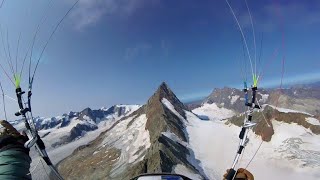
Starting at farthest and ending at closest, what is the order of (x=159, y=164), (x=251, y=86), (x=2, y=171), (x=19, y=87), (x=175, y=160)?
(x=175, y=160) → (x=159, y=164) → (x=251, y=86) → (x=19, y=87) → (x=2, y=171)

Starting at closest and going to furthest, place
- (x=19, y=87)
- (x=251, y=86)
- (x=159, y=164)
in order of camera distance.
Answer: (x=19, y=87) → (x=251, y=86) → (x=159, y=164)

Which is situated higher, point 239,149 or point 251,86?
point 251,86

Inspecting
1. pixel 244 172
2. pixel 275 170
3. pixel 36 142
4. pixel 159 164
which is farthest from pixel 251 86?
pixel 275 170

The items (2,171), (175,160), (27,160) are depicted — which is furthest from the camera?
(175,160)

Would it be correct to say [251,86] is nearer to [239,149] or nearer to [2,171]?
[239,149]

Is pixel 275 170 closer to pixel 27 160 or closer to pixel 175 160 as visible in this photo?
pixel 175 160

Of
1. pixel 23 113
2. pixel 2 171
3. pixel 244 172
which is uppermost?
pixel 23 113

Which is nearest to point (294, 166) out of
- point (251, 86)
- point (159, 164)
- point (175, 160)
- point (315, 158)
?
point (315, 158)

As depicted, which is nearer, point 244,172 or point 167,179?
point 244,172

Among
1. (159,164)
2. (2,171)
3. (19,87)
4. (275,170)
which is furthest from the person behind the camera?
(275,170)
